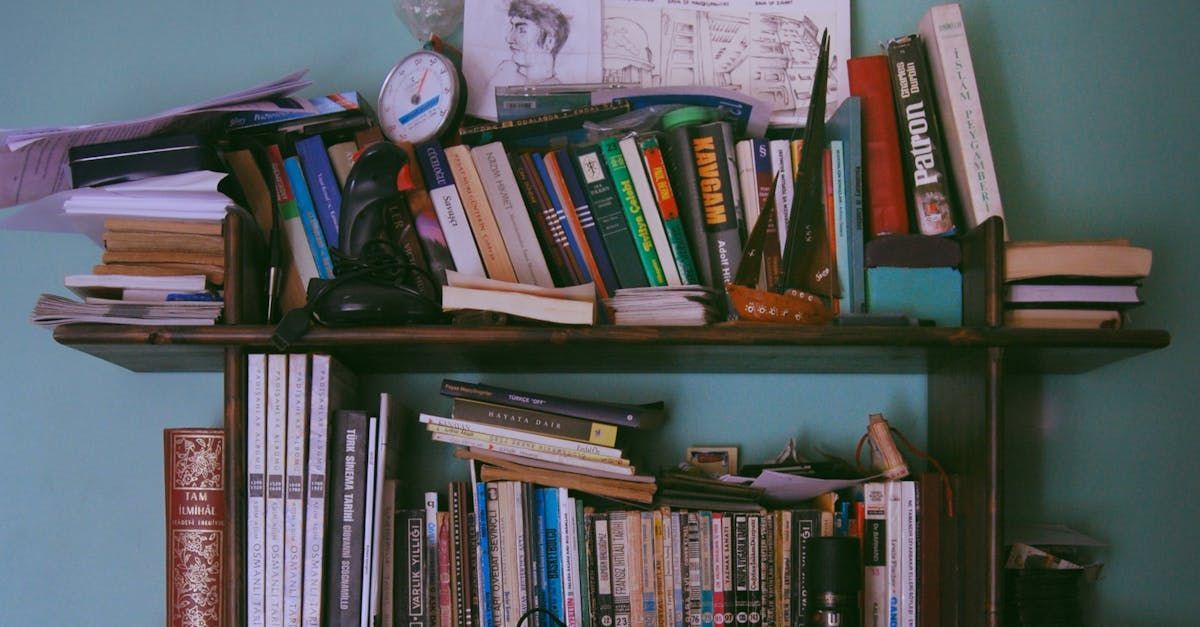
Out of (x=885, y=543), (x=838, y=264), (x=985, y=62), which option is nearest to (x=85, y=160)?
(x=838, y=264)

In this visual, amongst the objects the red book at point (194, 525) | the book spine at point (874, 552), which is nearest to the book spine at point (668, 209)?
the book spine at point (874, 552)

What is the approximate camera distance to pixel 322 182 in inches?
55.9

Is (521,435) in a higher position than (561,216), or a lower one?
lower

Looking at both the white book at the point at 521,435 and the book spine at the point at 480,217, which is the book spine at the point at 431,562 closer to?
the white book at the point at 521,435

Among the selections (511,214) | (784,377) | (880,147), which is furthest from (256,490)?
(880,147)

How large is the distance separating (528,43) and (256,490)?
0.72 meters

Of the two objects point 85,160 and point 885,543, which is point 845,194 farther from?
point 85,160

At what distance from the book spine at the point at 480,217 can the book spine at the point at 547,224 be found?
0.05 meters

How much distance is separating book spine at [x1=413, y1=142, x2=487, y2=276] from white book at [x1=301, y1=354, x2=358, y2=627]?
0.72 feet

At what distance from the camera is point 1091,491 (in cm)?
149

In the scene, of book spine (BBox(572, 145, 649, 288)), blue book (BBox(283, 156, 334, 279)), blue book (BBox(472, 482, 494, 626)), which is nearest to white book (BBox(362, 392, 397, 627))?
blue book (BBox(472, 482, 494, 626))

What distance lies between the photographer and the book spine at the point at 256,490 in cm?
124

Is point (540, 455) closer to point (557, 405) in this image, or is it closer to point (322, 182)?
point (557, 405)

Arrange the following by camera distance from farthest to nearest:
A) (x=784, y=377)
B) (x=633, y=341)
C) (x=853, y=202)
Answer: (x=784, y=377) → (x=853, y=202) → (x=633, y=341)
